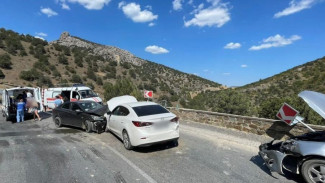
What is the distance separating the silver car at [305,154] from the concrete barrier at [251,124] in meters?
2.80

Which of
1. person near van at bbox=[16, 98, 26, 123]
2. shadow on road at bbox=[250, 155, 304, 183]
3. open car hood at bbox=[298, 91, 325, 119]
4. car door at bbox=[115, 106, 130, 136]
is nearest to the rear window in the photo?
car door at bbox=[115, 106, 130, 136]

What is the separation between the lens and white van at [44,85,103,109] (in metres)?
19.6

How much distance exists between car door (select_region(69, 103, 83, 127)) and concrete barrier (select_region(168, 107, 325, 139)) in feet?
21.5

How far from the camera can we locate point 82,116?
11195 mm

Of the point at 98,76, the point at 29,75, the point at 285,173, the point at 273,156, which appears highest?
the point at 98,76

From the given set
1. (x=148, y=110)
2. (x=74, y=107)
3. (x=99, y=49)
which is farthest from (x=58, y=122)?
(x=99, y=49)

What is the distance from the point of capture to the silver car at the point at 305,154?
468cm

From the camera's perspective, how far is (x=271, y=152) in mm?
5500

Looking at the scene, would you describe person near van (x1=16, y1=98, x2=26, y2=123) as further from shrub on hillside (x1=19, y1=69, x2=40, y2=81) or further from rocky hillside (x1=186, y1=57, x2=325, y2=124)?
shrub on hillside (x1=19, y1=69, x2=40, y2=81)

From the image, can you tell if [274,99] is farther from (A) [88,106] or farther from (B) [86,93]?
(B) [86,93]

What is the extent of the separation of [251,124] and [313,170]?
561 cm

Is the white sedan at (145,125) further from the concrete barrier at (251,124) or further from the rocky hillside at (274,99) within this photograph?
the rocky hillside at (274,99)

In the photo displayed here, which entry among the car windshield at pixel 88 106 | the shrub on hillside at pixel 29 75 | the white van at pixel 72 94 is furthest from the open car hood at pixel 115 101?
the shrub on hillside at pixel 29 75

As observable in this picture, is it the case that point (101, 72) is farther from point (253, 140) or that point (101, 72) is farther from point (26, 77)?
point (253, 140)
